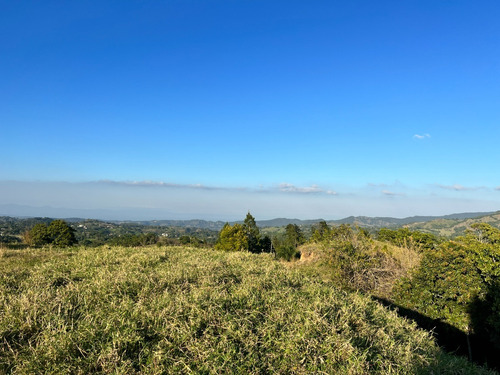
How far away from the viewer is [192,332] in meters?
2.98

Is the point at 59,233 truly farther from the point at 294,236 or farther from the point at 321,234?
the point at 294,236

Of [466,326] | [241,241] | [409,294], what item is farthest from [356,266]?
[241,241]

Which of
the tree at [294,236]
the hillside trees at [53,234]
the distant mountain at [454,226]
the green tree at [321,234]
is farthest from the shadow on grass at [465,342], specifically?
the distant mountain at [454,226]

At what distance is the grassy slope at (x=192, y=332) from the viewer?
2504mm

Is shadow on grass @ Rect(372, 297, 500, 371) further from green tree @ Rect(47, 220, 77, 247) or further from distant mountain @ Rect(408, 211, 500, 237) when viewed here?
distant mountain @ Rect(408, 211, 500, 237)

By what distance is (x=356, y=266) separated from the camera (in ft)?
37.7

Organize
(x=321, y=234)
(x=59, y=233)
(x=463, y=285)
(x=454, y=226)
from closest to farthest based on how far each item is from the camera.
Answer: (x=463, y=285) < (x=59, y=233) < (x=321, y=234) < (x=454, y=226)

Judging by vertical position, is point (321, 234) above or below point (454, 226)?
above

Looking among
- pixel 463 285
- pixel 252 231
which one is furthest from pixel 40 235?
pixel 463 285

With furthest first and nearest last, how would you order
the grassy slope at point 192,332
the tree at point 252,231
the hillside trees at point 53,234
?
the tree at point 252,231 → the hillside trees at point 53,234 → the grassy slope at point 192,332

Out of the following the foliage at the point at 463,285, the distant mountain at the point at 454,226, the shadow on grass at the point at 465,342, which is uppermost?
the foliage at the point at 463,285

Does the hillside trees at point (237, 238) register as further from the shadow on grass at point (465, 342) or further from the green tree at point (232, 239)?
the shadow on grass at point (465, 342)

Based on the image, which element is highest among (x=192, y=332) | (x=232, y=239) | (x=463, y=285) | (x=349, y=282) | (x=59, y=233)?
(x=192, y=332)

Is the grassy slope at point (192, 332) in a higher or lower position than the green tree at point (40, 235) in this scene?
higher
